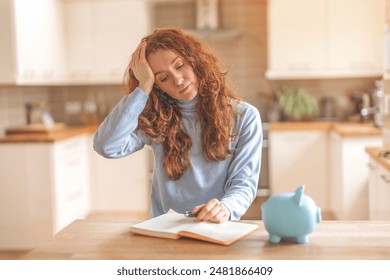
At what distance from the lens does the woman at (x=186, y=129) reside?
1.09 metres

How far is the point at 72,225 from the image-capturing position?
38.6 inches

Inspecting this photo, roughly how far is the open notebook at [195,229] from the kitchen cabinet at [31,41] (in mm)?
1214

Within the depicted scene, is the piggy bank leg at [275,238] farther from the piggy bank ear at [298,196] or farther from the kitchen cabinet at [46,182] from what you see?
the kitchen cabinet at [46,182]

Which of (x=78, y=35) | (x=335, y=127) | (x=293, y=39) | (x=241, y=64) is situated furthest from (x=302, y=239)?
(x=241, y=64)

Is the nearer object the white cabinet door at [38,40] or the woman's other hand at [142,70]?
the woman's other hand at [142,70]

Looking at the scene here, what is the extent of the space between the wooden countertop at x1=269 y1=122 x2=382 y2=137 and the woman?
114 centimetres

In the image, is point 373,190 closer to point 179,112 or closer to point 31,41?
point 179,112

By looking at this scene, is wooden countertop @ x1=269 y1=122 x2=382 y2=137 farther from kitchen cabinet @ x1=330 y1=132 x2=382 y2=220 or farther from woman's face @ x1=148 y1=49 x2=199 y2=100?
woman's face @ x1=148 y1=49 x2=199 y2=100

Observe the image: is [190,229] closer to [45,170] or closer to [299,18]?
[45,170]

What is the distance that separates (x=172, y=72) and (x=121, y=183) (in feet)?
5.27

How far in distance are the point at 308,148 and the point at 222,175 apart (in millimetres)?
1533

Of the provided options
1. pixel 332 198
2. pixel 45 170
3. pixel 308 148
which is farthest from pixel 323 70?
pixel 45 170

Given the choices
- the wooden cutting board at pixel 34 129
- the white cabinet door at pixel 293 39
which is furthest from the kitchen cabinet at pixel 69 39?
the white cabinet door at pixel 293 39
